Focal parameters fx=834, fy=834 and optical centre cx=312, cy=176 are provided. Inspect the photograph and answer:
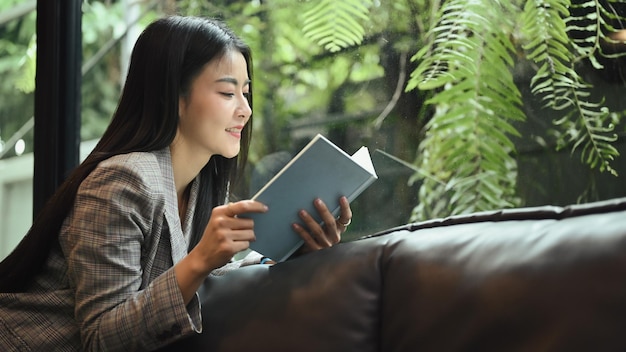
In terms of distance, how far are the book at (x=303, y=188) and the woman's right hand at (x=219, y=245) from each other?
0.02 meters

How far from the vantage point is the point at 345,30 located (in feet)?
6.11

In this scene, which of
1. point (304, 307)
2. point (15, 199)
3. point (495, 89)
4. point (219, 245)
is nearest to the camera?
point (304, 307)

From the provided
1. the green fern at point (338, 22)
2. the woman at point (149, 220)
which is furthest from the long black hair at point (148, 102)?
the green fern at point (338, 22)

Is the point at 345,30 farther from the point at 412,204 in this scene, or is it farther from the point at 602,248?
the point at 602,248

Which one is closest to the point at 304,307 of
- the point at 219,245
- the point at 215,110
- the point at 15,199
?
the point at 219,245

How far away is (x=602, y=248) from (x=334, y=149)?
48cm

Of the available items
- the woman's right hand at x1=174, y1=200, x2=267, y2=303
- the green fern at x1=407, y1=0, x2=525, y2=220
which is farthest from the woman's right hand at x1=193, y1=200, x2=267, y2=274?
the green fern at x1=407, y1=0, x2=525, y2=220

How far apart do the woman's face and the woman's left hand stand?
0.33m

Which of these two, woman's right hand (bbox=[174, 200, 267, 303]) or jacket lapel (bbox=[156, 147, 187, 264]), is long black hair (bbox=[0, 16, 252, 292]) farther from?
woman's right hand (bbox=[174, 200, 267, 303])

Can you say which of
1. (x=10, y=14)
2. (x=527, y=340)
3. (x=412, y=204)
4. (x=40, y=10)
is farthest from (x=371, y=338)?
(x=10, y=14)

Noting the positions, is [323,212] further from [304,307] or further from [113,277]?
[113,277]

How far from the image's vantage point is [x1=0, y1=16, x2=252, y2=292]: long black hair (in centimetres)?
155

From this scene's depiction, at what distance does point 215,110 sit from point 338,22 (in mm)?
394

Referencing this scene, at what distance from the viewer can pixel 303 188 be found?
1354 mm
